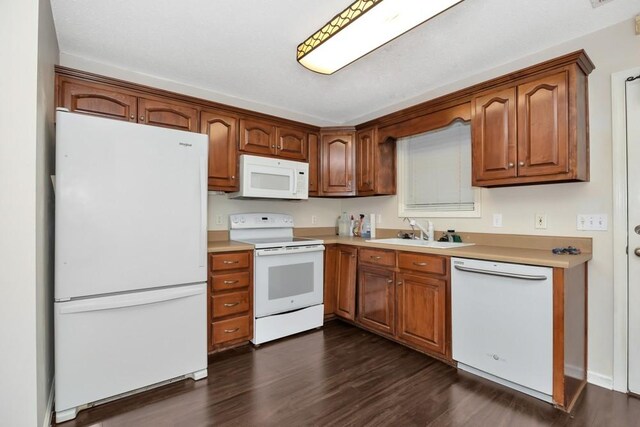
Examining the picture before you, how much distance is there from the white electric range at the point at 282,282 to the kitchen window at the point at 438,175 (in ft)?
3.76

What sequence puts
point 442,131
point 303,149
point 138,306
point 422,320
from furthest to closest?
point 303,149 → point 442,131 → point 422,320 → point 138,306

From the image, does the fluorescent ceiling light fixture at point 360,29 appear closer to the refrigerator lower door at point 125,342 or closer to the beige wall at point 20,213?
the beige wall at point 20,213

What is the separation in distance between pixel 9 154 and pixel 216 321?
174cm

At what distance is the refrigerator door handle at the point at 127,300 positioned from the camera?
1.81 m

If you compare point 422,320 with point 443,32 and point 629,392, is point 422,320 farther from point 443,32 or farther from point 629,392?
point 443,32

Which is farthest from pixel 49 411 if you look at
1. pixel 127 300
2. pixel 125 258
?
pixel 125 258

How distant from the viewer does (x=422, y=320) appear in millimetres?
2564

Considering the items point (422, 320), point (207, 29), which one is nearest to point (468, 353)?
point (422, 320)

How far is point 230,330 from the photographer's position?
105 inches

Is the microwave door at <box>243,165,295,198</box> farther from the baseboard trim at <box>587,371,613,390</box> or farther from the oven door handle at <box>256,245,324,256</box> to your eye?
the baseboard trim at <box>587,371,613,390</box>

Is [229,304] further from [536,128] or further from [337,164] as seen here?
[536,128]

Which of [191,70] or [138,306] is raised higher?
[191,70]

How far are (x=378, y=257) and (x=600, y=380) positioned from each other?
172cm

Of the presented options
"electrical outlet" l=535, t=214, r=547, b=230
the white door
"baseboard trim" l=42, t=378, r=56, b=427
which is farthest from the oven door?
the white door
